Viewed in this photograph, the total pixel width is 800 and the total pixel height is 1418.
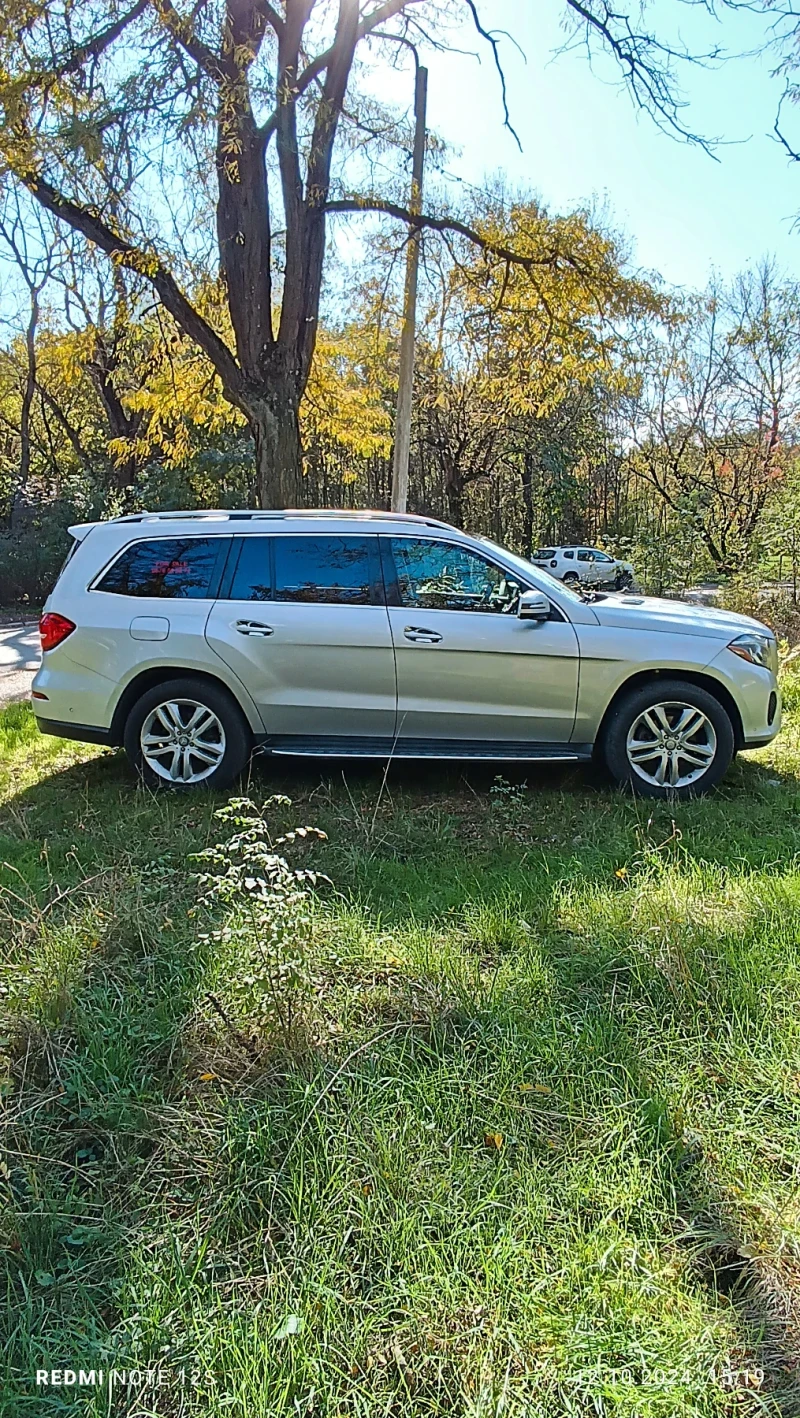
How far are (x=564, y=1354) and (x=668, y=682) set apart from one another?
3.68m

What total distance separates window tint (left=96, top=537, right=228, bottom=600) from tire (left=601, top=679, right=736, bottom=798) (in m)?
2.64

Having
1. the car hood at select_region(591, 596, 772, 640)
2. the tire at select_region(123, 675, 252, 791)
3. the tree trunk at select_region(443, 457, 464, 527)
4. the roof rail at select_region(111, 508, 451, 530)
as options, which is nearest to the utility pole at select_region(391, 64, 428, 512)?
the roof rail at select_region(111, 508, 451, 530)

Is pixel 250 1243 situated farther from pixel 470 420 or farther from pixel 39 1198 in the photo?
pixel 470 420

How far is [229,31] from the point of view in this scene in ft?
25.7

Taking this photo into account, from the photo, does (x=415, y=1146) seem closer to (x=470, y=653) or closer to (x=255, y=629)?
(x=470, y=653)

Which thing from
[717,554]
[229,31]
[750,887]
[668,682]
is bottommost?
[750,887]

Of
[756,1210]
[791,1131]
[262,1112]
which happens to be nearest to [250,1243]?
[262,1112]

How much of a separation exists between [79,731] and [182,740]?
2.16 feet

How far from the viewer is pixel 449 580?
479 centimetres

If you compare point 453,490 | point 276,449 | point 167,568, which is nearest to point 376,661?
point 167,568

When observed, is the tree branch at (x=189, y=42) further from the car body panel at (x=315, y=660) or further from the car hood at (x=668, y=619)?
the car hood at (x=668, y=619)

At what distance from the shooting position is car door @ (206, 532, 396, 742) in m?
4.70

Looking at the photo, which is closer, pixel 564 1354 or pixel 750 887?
pixel 564 1354

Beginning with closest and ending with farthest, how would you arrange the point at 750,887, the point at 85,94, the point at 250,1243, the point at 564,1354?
the point at 564,1354, the point at 250,1243, the point at 750,887, the point at 85,94
